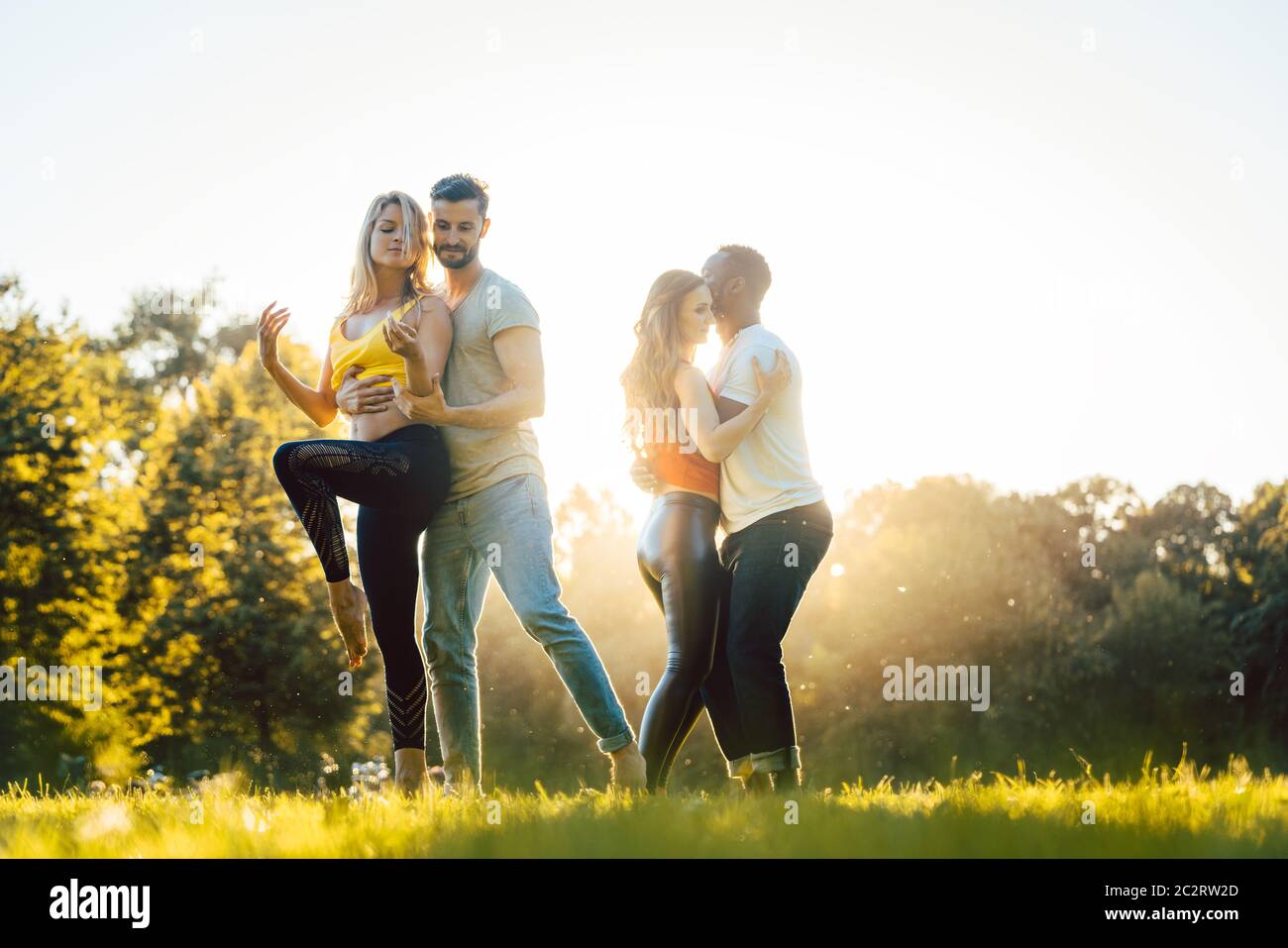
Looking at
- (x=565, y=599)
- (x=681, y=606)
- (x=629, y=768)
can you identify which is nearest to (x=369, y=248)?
(x=681, y=606)

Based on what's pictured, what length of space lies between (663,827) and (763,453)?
201 centimetres

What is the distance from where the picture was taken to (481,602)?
18.0ft

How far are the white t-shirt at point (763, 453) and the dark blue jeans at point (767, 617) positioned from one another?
0.25 feet

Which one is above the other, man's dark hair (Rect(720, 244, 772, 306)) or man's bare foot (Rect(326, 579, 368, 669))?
man's dark hair (Rect(720, 244, 772, 306))

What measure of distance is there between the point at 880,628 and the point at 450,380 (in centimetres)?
3321

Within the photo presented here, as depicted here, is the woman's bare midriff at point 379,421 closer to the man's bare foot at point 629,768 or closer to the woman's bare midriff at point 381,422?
the woman's bare midriff at point 381,422

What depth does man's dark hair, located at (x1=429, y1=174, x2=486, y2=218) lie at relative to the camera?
5191 millimetres

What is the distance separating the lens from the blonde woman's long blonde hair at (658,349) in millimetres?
5406

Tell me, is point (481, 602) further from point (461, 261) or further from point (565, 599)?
point (565, 599)

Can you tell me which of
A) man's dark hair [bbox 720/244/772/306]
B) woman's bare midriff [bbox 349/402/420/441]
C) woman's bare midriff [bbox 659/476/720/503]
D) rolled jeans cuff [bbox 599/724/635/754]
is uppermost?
man's dark hair [bbox 720/244/772/306]

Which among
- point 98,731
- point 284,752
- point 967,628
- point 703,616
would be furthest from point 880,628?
point 703,616

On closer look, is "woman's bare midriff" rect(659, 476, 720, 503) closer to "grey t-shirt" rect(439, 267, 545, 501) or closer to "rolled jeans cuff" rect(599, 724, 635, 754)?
"grey t-shirt" rect(439, 267, 545, 501)

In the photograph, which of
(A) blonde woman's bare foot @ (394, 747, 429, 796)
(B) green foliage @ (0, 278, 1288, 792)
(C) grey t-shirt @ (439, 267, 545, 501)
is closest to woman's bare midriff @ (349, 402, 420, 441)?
(C) grey t-shirt @ (439, 267, 545, 501)
